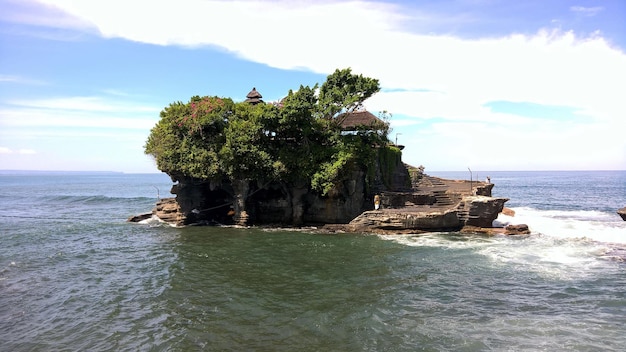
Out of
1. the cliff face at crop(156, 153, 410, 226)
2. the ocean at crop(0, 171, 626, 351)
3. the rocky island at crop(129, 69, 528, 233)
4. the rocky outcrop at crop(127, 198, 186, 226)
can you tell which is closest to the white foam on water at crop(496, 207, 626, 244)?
the ocean at crop(0, 171, 626, 351)

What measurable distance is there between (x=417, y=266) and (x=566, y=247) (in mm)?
11115

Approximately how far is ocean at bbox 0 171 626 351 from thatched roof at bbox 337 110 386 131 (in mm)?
9419

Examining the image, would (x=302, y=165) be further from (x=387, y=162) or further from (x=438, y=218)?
(x=438, y=218)

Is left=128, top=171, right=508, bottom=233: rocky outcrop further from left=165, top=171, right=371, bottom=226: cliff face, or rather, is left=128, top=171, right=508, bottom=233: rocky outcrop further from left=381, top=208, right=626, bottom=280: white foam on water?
left=381, top=208, right=626, bottom=280: white foam on water

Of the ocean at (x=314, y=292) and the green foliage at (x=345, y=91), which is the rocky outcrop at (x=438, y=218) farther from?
the green foliage at (x=345, y=91)

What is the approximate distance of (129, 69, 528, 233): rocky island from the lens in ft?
92.3

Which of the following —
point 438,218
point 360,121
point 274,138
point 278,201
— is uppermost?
point 360,121

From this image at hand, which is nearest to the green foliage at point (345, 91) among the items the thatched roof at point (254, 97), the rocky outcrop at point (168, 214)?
the thatched roof at point (254, 97)

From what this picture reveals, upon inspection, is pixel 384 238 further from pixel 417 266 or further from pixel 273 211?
pixel 273 211

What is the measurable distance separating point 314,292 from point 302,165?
14.2m

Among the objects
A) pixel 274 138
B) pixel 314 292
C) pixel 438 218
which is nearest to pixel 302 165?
pixel 274 138

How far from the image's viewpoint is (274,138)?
1206 inches

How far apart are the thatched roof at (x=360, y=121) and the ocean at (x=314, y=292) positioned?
30.9 feet

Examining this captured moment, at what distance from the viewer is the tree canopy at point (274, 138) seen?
2848 centimetres
